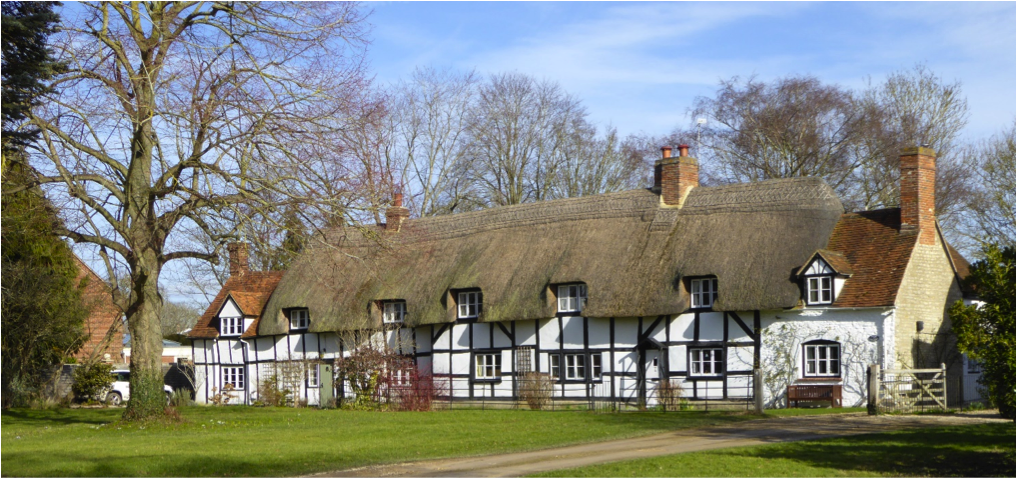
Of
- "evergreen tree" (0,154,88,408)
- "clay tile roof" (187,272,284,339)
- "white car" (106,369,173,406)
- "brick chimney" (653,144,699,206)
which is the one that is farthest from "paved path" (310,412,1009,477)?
"white car" (106,369,173,406)

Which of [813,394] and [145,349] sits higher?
[145,349]

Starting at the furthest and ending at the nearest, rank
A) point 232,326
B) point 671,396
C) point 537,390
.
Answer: point 232,326 < point 537,390 < point 671,396

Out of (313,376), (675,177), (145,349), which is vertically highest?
(675,177)

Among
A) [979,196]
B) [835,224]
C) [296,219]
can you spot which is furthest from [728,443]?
[979,196]

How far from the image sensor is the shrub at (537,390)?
31500mm

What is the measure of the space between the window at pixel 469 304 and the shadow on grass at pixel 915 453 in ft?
60.8

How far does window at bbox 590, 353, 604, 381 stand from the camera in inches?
1264

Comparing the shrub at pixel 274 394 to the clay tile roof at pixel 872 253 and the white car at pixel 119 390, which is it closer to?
the white car at pixel 119 390

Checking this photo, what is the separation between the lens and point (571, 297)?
3300 cm

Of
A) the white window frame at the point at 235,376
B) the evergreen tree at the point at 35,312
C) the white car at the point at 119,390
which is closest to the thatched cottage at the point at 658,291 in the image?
the white window frame at the point at 235,376

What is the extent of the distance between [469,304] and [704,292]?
28.3 feet

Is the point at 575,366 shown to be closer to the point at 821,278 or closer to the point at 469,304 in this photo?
the point at 469,304

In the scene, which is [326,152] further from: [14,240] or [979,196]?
[979,196]

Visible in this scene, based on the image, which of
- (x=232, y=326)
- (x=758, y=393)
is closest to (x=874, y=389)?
(x=758, y=393)
